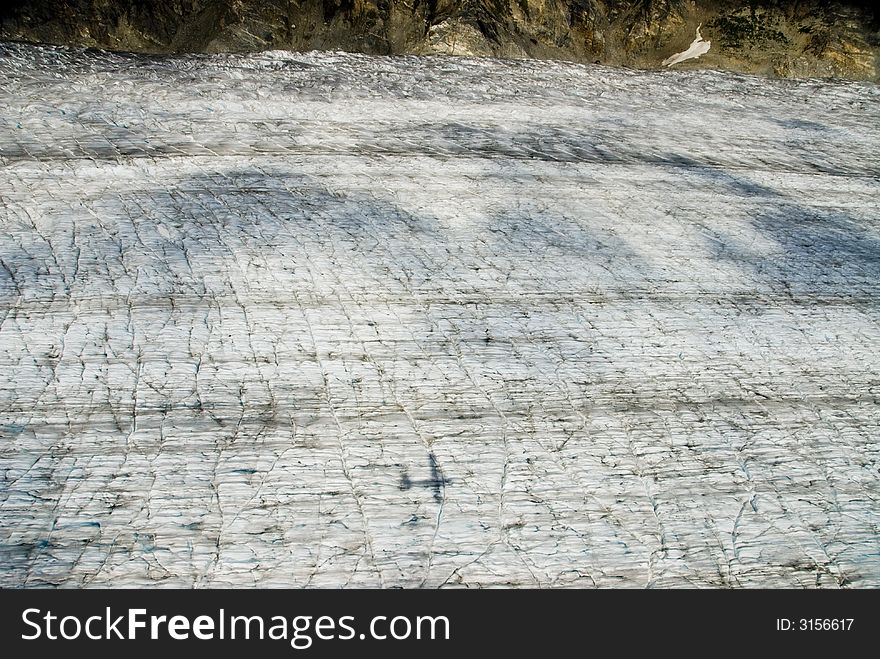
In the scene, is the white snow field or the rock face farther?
the rock face

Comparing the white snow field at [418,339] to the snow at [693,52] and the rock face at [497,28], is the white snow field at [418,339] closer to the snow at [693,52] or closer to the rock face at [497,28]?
the rock face at [497,28]

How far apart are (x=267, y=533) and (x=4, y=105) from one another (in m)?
1.97

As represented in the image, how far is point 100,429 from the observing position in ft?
5.07

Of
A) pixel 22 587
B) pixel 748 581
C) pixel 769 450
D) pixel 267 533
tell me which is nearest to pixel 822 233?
pixel 769 450

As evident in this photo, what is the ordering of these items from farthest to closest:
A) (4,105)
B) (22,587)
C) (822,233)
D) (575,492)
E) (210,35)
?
(210,35) → (4,105) → (822,233) → (575,492) → (22,587)

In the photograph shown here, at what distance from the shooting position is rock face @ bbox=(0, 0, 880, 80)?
10.3 ft

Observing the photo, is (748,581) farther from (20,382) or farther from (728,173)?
(728,173)

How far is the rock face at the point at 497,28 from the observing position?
124 inches

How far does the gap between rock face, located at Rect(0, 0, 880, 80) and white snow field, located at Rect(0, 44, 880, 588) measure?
0.29m

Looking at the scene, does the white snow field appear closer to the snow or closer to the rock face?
the rock face

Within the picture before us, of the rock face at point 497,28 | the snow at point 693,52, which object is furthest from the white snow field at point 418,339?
the snow at point 693,52

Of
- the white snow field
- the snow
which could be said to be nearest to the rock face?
the snow

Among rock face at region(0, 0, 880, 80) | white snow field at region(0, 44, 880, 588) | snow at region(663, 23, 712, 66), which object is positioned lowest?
white snow field at region(0, 44, 880, 588)

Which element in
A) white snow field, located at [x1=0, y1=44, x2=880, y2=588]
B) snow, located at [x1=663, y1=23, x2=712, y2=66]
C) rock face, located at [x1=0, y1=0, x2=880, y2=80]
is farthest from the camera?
snow, located at [x1=663, y1=23, x2=712, y2=66]
